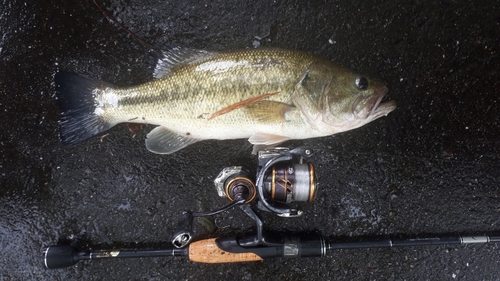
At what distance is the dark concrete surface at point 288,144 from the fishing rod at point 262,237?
0.57 feet

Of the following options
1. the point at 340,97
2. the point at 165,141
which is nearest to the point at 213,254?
the point at 165,141

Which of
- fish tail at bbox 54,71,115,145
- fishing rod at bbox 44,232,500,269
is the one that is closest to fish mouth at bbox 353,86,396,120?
fishing rod at bbox 44,232,500,269

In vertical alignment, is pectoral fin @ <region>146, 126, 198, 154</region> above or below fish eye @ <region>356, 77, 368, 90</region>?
below

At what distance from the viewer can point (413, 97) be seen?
2.50 metres

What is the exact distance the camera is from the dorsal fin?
2236 mm

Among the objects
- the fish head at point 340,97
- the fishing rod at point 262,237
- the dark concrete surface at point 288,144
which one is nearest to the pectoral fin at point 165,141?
the dark concrete surface at point 288,144

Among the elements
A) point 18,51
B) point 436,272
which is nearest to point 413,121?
point 436,272

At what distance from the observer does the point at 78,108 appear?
90.1 inches

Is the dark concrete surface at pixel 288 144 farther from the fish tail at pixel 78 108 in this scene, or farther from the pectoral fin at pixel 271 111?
the pectoral fin at pixel 271 111

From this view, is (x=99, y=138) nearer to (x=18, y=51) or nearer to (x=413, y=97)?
(x=18, y=51)

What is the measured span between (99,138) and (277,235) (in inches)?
60.1

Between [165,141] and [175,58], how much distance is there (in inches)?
22.9

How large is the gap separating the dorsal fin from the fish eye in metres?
0.98

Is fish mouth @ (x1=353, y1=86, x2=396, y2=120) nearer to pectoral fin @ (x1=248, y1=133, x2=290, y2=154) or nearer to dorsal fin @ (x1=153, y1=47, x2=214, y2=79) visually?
pectoral fin @ (x1=248, y1=133, x2=290, y2=154)
